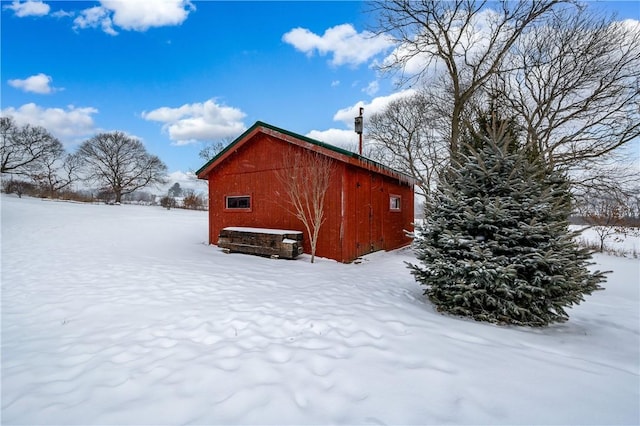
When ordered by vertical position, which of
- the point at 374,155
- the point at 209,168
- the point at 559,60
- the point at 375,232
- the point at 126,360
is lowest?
the point at 126,360

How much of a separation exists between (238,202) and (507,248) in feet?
26.6

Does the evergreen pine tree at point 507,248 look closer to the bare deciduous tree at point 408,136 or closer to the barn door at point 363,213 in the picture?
the barn door at point 363,213

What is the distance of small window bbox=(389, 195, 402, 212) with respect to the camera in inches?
408

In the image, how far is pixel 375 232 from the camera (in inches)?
366

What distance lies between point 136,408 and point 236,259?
18.9 ft

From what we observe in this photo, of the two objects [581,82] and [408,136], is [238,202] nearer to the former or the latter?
[408,136]

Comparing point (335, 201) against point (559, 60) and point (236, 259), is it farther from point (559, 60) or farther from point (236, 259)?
point (559, 60)

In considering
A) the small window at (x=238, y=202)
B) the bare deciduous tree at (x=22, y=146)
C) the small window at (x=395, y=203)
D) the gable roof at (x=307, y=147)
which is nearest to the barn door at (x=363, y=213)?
the gable roof at (x=307, y=147)

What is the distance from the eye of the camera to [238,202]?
9.60 meters

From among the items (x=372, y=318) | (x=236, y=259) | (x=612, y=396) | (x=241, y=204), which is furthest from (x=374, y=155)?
(x=612, y=396)

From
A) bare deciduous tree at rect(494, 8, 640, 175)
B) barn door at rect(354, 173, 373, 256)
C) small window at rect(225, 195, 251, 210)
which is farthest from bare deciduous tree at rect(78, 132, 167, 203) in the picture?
bare deciduous tree at rect(494, 8, 640, 175)

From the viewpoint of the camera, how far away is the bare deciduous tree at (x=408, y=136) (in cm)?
1358

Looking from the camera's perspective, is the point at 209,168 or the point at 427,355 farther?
the point at 209,168

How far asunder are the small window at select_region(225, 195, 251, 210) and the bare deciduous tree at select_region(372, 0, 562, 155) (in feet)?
24.8
